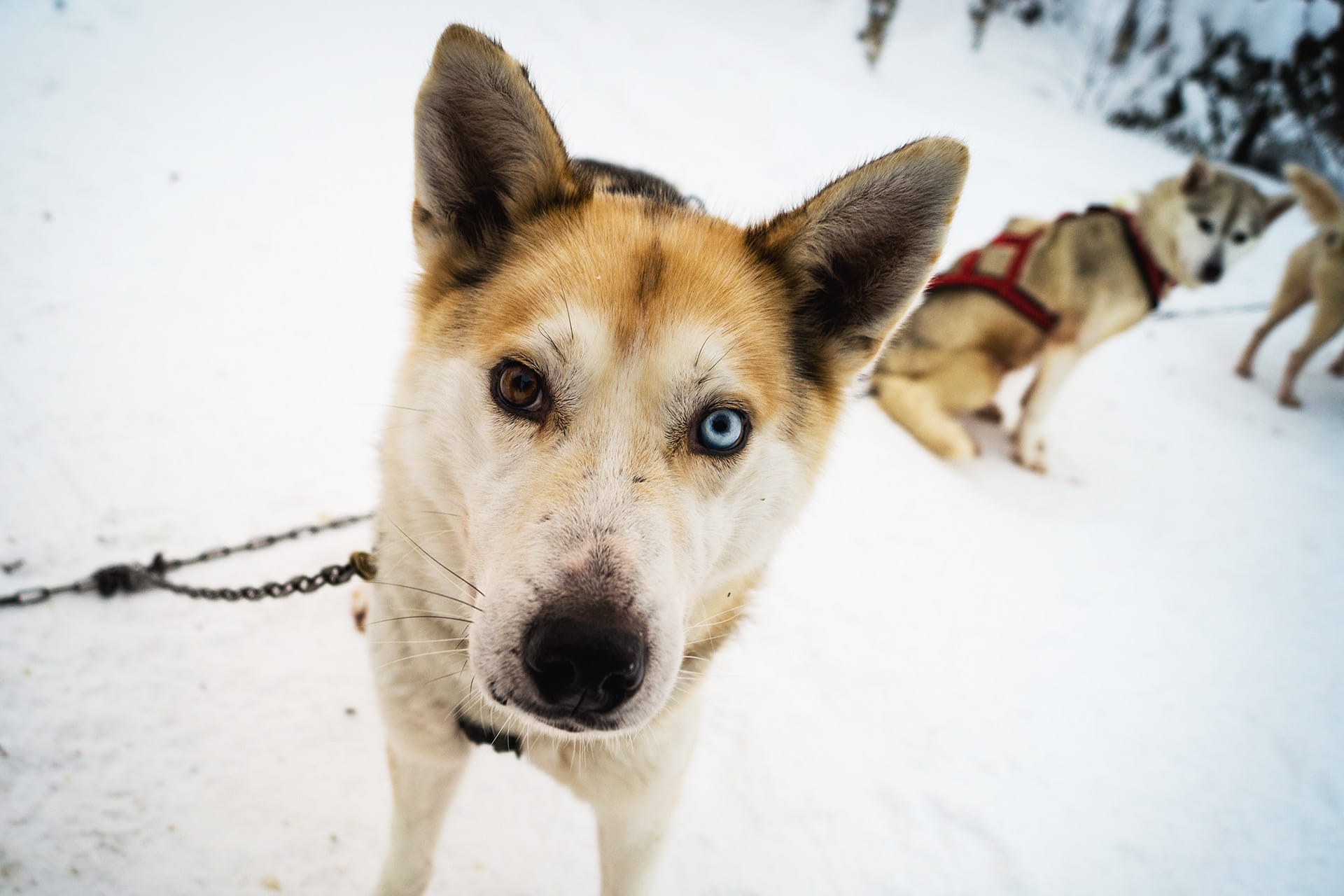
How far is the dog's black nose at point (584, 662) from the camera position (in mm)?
943

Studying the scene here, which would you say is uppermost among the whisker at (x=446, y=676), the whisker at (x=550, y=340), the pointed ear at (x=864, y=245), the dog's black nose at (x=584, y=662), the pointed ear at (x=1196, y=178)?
the pointed ear at (x=1196, y=178)

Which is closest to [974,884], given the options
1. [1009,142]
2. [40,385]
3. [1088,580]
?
[1088,580]

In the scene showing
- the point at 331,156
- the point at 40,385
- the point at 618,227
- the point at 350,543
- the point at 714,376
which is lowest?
the point at 350,543

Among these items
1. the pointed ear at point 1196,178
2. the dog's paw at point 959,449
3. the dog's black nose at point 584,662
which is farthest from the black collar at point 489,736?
the pointed ear at point 1196,178

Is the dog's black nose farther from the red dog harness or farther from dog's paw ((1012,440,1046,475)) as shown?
dog's paw ((1012,440,1046,475))

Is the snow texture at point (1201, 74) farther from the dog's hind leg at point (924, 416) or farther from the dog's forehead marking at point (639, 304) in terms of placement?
the dog's forehead marking at point (639, 304)

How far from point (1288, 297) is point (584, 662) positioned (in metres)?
8.67

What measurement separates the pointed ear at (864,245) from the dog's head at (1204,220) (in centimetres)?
467

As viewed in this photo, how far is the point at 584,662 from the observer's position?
0.94 m

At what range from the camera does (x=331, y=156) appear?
4.73m

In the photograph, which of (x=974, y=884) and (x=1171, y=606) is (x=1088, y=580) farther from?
(x=974, y=884)

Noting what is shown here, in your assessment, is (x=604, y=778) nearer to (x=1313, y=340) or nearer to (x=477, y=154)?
(x=477, y=154)

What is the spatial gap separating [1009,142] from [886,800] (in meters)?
10.8

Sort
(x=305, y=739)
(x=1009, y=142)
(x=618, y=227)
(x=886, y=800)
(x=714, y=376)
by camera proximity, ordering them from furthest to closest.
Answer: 1. (x=1009, y=142)
2. (x=886, y=800)
3. (x=305, y=739)
4. (x=618, y=227)
5. (x=714, y=376)
